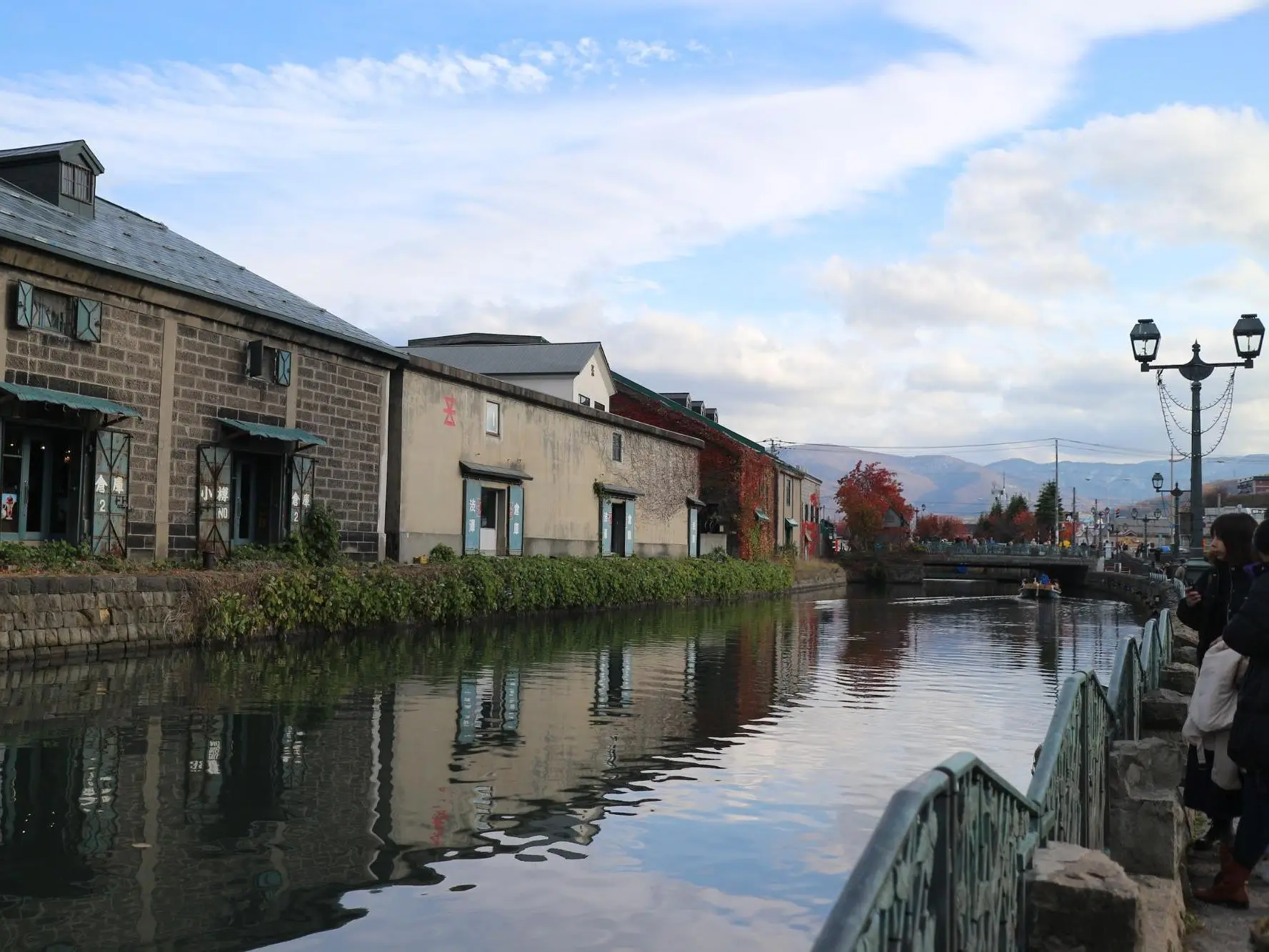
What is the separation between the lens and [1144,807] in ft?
17.1

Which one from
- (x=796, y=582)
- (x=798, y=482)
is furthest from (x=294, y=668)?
(x=798, y=482)

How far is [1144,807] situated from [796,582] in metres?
46.2

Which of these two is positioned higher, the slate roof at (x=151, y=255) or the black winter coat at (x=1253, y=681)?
the slate roof at (x=151, y=255)

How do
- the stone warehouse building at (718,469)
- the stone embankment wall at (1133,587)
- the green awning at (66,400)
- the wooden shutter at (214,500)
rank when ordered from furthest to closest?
the stone warehouse building at (718,469), the stone embankment wall at (1133,587), the wooden shutter at (214,500), the green awning at (66,400)

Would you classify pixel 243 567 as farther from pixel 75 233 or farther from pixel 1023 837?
pixel 1023 837

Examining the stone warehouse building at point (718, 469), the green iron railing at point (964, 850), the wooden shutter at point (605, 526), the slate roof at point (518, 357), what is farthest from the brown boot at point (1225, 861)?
the stone warehouse building at point (718, 469)

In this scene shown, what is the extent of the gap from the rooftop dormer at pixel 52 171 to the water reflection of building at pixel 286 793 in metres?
11.0

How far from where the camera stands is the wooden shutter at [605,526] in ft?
122

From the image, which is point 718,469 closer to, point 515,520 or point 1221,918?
point 515,520

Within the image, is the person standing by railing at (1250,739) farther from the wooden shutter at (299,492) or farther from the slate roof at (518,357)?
the slate roof at (518,357)

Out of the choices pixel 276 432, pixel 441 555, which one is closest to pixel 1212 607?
pixel 276 432

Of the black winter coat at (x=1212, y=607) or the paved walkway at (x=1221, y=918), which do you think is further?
the black winter coat at (x=1212, y=607)

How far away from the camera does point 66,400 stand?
17.5 meters

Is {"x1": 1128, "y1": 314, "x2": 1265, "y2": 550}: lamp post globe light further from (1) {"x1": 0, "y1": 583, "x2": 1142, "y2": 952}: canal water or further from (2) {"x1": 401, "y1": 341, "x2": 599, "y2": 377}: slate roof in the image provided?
(2) {"x1": 401, "y1": 341, "x2": 599, "y2": 377}: slate roof
